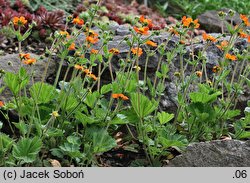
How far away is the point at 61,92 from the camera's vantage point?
2.86 meters

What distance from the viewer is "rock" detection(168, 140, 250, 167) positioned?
2.75 metres

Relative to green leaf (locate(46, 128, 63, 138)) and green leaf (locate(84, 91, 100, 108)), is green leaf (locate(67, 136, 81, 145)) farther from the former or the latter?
green leaf (locate(84, 91, 100, 108))

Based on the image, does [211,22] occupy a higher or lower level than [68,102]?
lower

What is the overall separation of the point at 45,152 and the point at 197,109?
0.93 metres

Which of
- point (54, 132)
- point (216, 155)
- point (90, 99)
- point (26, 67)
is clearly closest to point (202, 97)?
point (216, 155)

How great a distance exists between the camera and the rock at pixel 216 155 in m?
2.75

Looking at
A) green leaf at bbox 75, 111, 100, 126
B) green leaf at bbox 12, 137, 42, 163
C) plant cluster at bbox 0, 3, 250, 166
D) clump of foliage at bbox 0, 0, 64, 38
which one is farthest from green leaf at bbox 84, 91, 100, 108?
clump of foliage at bbox 0, 0, 64, 38

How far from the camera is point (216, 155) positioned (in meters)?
2.77

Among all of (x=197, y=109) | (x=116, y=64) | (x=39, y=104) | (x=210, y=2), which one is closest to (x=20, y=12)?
(x=116, y=64)

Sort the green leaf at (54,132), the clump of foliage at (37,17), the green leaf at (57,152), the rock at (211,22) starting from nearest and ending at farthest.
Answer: the green leaf at (54,132) → the green leaf at (57,152) → the clump of foliage at (37,17) → the rock at (211,22)

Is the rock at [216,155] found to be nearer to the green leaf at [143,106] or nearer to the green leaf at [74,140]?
the green leaf at [143,106]

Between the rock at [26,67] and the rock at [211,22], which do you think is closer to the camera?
the rock at [26,67]

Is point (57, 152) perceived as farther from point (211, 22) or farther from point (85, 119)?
point (211, 22)

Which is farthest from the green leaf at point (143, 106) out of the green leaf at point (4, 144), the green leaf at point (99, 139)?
the green leaf at point (4, 144)
